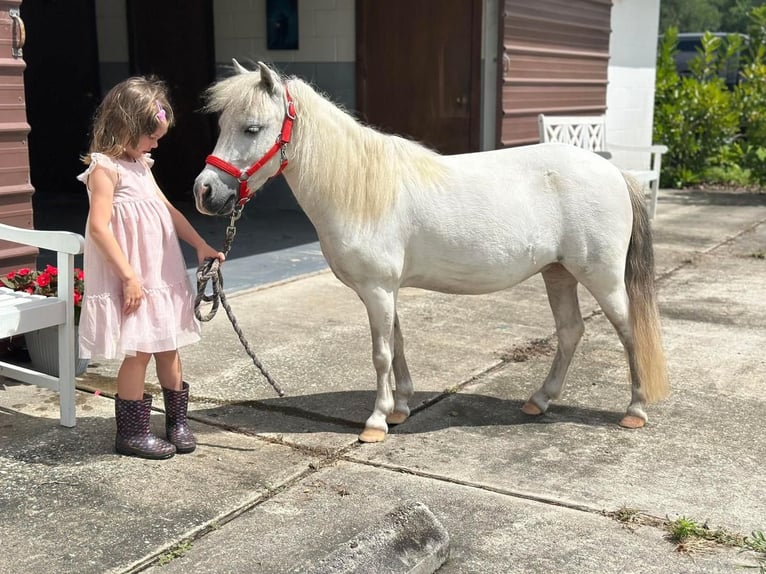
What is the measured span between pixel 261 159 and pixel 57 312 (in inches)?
42.0

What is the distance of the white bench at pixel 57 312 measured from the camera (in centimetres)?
333

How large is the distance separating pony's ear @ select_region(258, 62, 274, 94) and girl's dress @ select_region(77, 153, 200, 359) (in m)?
0.56

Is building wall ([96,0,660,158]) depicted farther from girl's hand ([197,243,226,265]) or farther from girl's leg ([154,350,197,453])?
girl's leg ([154,350,197,453])

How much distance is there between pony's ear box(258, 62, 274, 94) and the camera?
3.09 metres

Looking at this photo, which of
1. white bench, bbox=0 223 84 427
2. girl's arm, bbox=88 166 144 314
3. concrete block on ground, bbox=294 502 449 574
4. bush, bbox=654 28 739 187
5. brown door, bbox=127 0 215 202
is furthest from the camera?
bush, bbox=654 28 739 187

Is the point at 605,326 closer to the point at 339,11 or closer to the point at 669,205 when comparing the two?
the point at 339,11

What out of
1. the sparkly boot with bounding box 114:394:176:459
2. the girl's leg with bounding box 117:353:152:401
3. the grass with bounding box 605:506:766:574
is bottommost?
the grass with bounding box 605:506:766:574

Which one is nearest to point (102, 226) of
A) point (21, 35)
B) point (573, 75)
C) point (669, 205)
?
point (21, 35)

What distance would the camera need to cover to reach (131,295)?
10.0ft

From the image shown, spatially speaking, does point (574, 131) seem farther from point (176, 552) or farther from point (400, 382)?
point (176, 552)

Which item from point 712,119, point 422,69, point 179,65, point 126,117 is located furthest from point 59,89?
point 712,119

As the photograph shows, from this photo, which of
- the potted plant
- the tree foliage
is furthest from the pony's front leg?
the tree foliage

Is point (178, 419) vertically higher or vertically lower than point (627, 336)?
lower

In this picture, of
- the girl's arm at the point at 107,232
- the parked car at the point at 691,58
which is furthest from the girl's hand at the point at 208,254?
the parked car at the point at 691,58
